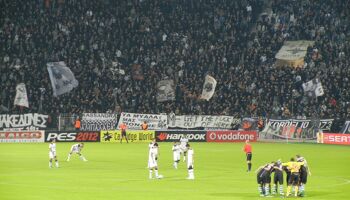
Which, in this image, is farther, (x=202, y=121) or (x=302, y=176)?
(x=202, y=121)

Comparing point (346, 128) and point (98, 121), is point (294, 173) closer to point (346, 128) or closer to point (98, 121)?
point (346, 128)

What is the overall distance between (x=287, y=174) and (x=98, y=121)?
4169 cm

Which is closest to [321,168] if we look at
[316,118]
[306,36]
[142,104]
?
[316,118]

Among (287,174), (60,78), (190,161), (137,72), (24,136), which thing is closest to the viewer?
(287,174)

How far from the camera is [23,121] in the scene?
7331cm

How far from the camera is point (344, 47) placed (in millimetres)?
80750

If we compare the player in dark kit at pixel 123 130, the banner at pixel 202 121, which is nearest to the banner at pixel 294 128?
the banner at pixel 202 121

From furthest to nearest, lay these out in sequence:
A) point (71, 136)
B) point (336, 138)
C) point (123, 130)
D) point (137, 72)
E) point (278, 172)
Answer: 1. point (137, 72)
2. point (336, 138)
3. point (71, 136)
4. point (123, 130)
5. point (278, 172)

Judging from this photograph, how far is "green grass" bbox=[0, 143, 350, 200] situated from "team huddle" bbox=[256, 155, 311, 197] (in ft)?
2.22

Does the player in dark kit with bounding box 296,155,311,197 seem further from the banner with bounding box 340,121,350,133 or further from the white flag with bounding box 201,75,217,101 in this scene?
the white flag with bounding box 201,75,217,101

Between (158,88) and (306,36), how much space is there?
1720 centimetres

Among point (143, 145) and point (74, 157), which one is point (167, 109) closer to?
point (143, 145)

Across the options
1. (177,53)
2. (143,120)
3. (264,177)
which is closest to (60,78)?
(143,120)

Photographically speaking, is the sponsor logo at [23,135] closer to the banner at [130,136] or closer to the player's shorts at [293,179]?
the banner at [130,136]
